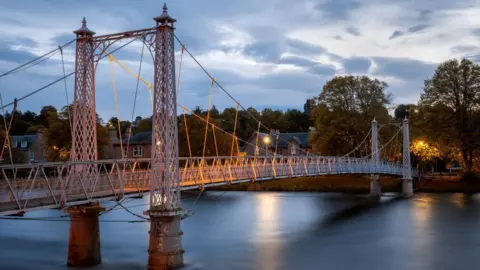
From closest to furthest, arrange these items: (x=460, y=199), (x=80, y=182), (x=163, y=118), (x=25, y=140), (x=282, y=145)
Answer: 1. (x=80, y=182)
2. (x=163, y=118)
3. (x=460, y=199)
4. (x=25, y=140)
5. (x=282, y=145)

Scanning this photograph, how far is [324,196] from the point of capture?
197ft

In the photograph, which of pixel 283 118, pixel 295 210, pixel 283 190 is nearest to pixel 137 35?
pixel 295 210

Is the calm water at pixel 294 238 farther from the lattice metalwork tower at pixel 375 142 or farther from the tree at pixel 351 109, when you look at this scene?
the tree at pixel 351 109

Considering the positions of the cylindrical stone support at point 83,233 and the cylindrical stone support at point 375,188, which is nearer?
the cylindrical stone support at point 83,233

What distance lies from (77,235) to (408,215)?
88.9ft

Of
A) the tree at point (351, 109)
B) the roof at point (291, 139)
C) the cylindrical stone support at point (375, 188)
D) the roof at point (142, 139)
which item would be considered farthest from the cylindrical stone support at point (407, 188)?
the roof at point (142, 139)

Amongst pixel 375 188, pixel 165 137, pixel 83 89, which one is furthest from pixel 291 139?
pixel 165 137

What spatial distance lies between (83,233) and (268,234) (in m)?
13.8

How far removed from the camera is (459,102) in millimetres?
62062

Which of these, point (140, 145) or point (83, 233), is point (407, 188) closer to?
point (83, 233)

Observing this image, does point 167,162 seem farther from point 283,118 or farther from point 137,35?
point 283,118

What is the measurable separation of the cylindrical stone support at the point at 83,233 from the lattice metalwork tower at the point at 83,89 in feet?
7.16

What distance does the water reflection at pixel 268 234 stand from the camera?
2700 centimetres

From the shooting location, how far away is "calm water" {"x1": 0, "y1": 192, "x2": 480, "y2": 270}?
87.7ft
